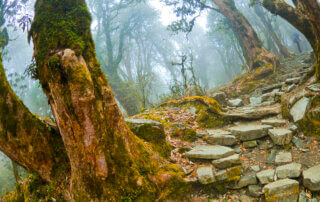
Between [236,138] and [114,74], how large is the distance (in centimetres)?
1464

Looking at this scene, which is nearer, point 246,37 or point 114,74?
point 246,37

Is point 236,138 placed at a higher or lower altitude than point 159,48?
lower

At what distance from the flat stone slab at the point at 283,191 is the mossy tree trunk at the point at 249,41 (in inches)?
372

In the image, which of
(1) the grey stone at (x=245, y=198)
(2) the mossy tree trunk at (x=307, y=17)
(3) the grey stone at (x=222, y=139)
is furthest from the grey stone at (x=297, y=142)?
(2) the mossy tree trunk at (x=307, y=17)

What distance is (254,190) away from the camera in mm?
3016

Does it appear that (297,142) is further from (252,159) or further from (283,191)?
(283,191)

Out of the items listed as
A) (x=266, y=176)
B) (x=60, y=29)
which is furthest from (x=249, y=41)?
(x=60, y=29)

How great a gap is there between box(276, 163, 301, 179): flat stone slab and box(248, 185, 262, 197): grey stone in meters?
0.38

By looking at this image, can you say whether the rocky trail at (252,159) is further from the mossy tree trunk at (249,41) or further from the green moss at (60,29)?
the mossy tree trunk at (249,41)

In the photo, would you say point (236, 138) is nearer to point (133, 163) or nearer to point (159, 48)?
point (133, 163)

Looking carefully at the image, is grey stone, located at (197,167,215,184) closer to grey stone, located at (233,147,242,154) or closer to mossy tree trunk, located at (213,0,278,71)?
grey stone, located at (233,147,242,154)

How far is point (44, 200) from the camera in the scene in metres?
3.06

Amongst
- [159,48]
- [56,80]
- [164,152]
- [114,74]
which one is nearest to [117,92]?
[114,74]

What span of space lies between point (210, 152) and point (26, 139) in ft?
10.9
